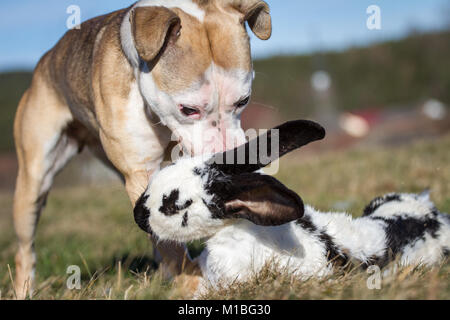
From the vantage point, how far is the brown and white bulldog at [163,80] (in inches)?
103

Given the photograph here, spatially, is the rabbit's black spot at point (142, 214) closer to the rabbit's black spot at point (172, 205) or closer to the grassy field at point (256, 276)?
the rabbit's black spot at point (172, 205)

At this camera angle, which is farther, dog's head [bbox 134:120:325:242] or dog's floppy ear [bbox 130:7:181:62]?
dog's floppy ear [bbox 130:7:181:62]

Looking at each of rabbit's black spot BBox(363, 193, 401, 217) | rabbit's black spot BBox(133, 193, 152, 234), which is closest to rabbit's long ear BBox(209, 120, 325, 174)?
rabbit's black spot BBox(133, 193, 152, 234)

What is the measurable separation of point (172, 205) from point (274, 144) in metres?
0.48

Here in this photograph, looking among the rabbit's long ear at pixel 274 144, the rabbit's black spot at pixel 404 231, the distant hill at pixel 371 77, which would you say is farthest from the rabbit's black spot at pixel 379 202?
the distant hill at pixel 371 77

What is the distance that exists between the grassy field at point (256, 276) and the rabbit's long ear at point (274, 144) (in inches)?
18.2

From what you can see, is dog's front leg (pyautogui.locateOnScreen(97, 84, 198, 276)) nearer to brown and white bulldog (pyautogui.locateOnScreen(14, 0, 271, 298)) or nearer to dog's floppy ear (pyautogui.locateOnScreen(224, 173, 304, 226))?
brown and white bulldog (pyautogui.locateOnScreen(14, 0, 271, 298))

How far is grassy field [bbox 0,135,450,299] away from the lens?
1885mm

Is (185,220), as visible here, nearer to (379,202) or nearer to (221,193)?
(221,193)

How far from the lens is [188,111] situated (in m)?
2.67

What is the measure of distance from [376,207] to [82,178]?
11.3 meters

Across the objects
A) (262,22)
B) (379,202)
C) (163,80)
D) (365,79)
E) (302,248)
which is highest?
(262,22)

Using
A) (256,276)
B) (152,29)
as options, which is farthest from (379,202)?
(152,29)
